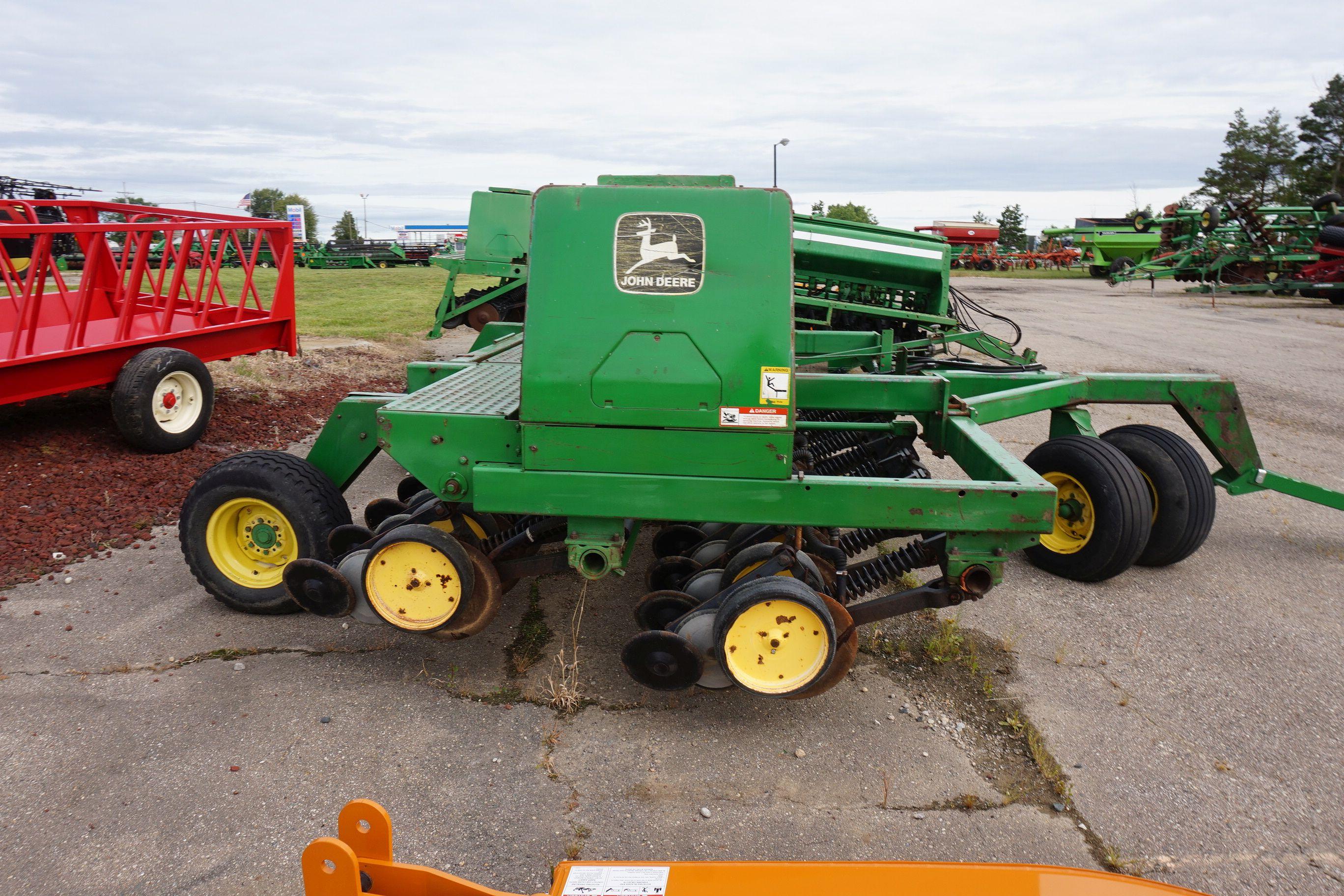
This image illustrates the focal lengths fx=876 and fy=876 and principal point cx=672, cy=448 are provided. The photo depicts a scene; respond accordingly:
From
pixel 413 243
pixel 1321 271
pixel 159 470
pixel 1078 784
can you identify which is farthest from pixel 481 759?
pixel 413 243

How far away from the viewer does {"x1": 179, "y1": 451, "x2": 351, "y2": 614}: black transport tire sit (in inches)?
153

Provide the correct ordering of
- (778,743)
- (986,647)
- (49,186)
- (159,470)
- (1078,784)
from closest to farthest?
(1078,784) < (778,743) < (986,647) < (159,470) < (49,186)

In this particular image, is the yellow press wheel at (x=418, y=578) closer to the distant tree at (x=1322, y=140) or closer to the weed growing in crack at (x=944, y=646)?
the weed growing in crack at (x=944, y=646)

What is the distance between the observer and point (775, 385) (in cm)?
302

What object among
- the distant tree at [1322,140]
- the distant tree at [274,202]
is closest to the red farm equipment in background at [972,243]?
the distant tree at [1322,140]

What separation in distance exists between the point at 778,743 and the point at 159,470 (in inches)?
205

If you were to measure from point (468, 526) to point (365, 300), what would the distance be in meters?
19.3

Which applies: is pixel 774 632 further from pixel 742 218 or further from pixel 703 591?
pixel 742 218

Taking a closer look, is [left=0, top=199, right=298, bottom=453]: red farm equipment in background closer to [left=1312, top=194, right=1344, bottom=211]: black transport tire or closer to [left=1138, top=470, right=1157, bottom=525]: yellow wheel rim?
[left=1138, top=470, right=1157, bottom=525]: yellow wheel rim

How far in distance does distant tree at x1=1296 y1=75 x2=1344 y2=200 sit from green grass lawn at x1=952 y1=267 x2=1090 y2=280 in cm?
1315

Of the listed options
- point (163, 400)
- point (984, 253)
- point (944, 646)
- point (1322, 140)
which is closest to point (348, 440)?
point (944, 646)

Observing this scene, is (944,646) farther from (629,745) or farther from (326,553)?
(326,553)

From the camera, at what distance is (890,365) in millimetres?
7668

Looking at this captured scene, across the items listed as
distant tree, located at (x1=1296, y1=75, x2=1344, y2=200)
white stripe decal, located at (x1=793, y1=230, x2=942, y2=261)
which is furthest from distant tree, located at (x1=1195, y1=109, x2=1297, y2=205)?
white stripe decal, located at (x1=793, y1=230, x2=942, y2=261)
